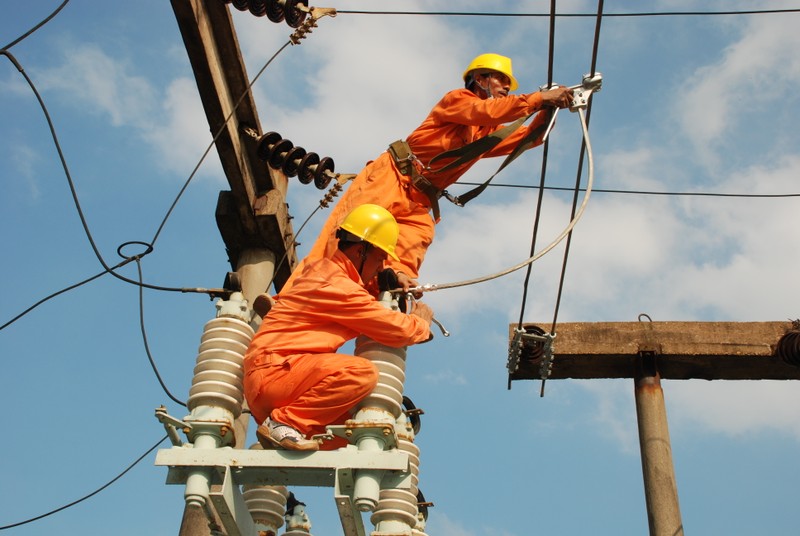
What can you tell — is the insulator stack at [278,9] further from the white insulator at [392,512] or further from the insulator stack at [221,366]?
the white insulator at [392,512]

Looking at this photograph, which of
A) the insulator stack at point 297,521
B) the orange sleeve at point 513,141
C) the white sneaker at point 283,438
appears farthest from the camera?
the orange sleeve at point 513,141

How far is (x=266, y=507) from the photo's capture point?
18.4ft

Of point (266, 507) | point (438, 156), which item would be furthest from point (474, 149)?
point (266, 507)

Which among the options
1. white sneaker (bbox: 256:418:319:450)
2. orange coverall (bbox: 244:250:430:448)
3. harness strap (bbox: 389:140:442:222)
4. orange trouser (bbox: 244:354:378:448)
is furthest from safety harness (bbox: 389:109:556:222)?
white sneaker (bbox: 256:418:319:450)

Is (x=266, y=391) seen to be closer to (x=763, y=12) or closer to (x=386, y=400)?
(x=386, y=400)

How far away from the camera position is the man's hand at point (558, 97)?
630 centimetres

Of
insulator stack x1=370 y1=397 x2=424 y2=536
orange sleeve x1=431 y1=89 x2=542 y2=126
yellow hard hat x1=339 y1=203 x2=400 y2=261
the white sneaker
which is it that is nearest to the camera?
the white sneaker

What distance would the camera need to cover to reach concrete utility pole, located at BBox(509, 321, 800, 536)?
7836 millimetres

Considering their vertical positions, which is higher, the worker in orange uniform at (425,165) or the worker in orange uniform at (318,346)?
the worker in orange uniform at (425,165)

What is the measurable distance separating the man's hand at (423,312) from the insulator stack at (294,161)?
2636mm

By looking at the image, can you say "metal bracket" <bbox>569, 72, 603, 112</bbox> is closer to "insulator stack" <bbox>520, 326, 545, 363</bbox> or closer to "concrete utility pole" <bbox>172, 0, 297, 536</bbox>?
"insulator stack" <bbox>520, 326, 545, 363</bbox>

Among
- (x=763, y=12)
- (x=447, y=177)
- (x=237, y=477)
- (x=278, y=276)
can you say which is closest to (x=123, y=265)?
(x=278, y=276)

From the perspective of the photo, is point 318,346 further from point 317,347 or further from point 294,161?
point 294,161

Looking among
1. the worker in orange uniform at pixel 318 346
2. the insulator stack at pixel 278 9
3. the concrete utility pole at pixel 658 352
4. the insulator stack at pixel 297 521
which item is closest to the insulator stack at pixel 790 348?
the concrete utility pole at pixel 658 352
